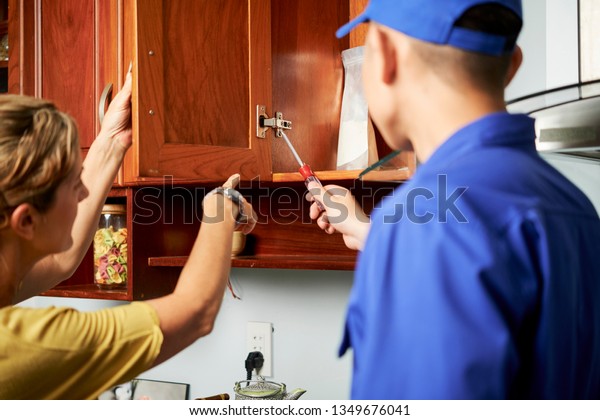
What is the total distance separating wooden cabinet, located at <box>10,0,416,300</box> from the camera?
1167mm

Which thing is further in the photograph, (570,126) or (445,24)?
(570,126)

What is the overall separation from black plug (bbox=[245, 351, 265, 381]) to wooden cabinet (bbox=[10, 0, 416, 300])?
0.28 metres

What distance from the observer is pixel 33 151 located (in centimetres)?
83

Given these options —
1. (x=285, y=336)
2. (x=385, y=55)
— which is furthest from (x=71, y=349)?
(x=285, y=336)

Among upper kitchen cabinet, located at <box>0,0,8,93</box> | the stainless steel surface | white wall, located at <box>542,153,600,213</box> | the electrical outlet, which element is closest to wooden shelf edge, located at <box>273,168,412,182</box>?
white wall, located at <box>542,153,600,213</box>

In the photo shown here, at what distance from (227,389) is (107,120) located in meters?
0.91

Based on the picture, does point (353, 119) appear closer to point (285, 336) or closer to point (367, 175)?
point (367, 175)

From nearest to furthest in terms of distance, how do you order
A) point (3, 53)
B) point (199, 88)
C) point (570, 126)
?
point (570, 126), point (199, 88), point (3, 53)

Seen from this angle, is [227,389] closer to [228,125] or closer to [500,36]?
[228,125]

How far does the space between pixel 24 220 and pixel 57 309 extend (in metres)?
0.13

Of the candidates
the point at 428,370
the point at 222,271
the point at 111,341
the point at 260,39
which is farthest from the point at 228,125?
the point at 428,370

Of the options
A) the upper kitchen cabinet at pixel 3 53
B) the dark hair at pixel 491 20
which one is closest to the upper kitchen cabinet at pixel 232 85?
the dark hair at pixel 491 20

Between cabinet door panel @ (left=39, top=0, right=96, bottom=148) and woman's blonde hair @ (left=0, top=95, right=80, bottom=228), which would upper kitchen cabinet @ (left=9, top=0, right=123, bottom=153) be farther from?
woman's blonde hair @ (left=0, top=95, right=80, bottom=228)

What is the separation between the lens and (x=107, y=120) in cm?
125
